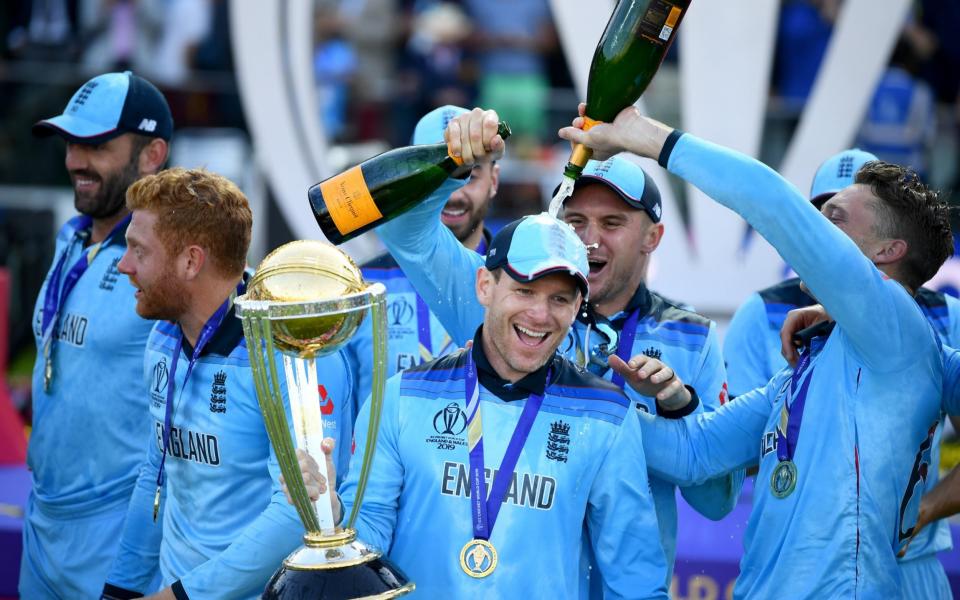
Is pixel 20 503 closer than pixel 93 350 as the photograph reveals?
No

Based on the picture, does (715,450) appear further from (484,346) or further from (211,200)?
(211,200)

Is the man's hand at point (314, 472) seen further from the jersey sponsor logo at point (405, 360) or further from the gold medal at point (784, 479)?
the jersey sponsor logo at point (405, 360)

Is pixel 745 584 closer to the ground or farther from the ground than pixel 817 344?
closer to the ground

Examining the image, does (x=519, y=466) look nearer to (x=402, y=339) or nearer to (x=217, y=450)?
(x=217, y=450)

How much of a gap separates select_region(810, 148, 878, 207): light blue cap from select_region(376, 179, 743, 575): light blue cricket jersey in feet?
4.54

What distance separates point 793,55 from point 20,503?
7578mm

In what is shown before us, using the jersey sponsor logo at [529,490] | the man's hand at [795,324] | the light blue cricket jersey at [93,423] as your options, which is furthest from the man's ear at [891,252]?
the light blue cricket jersey at [93,423]

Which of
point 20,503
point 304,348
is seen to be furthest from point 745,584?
point 20,503

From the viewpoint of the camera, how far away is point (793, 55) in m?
11.2

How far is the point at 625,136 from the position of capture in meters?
3.19

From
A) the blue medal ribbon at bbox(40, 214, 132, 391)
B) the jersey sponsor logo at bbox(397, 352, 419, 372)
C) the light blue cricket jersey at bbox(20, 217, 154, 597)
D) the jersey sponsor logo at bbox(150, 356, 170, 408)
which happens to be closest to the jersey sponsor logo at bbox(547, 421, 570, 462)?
the jersey sponsor logo at bbox(150, 356, 170, 408)

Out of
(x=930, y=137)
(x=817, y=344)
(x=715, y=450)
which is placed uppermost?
(x=930, y=137)

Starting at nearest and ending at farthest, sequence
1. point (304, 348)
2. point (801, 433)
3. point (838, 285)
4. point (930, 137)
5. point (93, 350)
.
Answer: point (304, 348) → point (838, 285) → point (801, 433) → point (93, 350) → point (930, 137)

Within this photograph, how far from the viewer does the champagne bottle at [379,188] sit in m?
3.23
